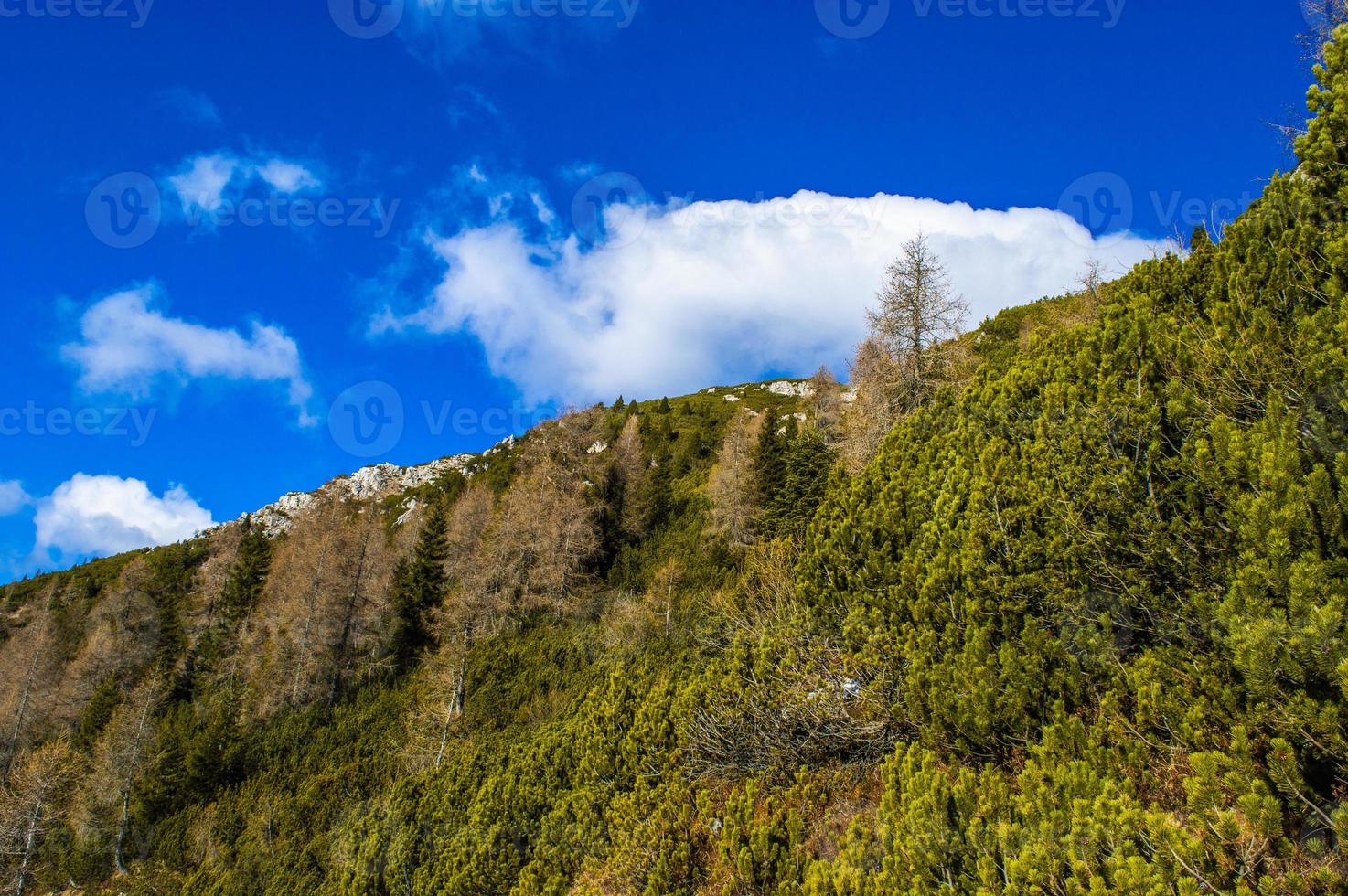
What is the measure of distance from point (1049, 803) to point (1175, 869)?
1036 mm

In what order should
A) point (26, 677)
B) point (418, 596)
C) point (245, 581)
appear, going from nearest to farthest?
point (418, 596) < point (26, 677) < point (245, 581)

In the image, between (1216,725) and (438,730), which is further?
(438,730)

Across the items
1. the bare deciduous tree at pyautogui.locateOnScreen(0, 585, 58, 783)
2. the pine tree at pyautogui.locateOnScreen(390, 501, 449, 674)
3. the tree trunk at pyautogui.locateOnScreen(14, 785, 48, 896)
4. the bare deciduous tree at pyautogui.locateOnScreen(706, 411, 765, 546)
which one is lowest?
the tree trunk at pyautogui.locateOnScreen(14, 785, 48, 896)

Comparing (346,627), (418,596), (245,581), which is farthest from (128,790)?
(245,581)

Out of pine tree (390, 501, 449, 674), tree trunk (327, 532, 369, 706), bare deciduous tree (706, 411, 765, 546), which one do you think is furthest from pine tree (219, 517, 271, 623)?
bare deciduous tree (706, 411, 765, 546)

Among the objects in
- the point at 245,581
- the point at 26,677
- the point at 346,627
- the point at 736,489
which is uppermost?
the point at 736,489

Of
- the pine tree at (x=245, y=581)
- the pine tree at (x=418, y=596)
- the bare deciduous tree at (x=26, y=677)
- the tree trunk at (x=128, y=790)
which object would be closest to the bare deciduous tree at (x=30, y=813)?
the tree trunk at (x=128, y=790)

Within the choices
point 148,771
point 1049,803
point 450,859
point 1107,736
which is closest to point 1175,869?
point 1049,803

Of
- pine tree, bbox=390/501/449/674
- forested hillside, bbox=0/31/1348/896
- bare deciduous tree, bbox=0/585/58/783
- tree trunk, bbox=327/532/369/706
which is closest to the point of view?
forested hillside, bbox=0/31/1348/896

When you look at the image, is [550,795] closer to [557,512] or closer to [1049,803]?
[1049,803]

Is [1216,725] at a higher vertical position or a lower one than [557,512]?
lower

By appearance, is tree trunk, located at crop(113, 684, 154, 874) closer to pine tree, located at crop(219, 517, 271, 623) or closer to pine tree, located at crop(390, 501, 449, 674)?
pine tree, located at crop(219, 517, 271, 623)

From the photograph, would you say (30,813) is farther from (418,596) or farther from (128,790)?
(418,596)

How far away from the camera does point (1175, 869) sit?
3537 millimetres
